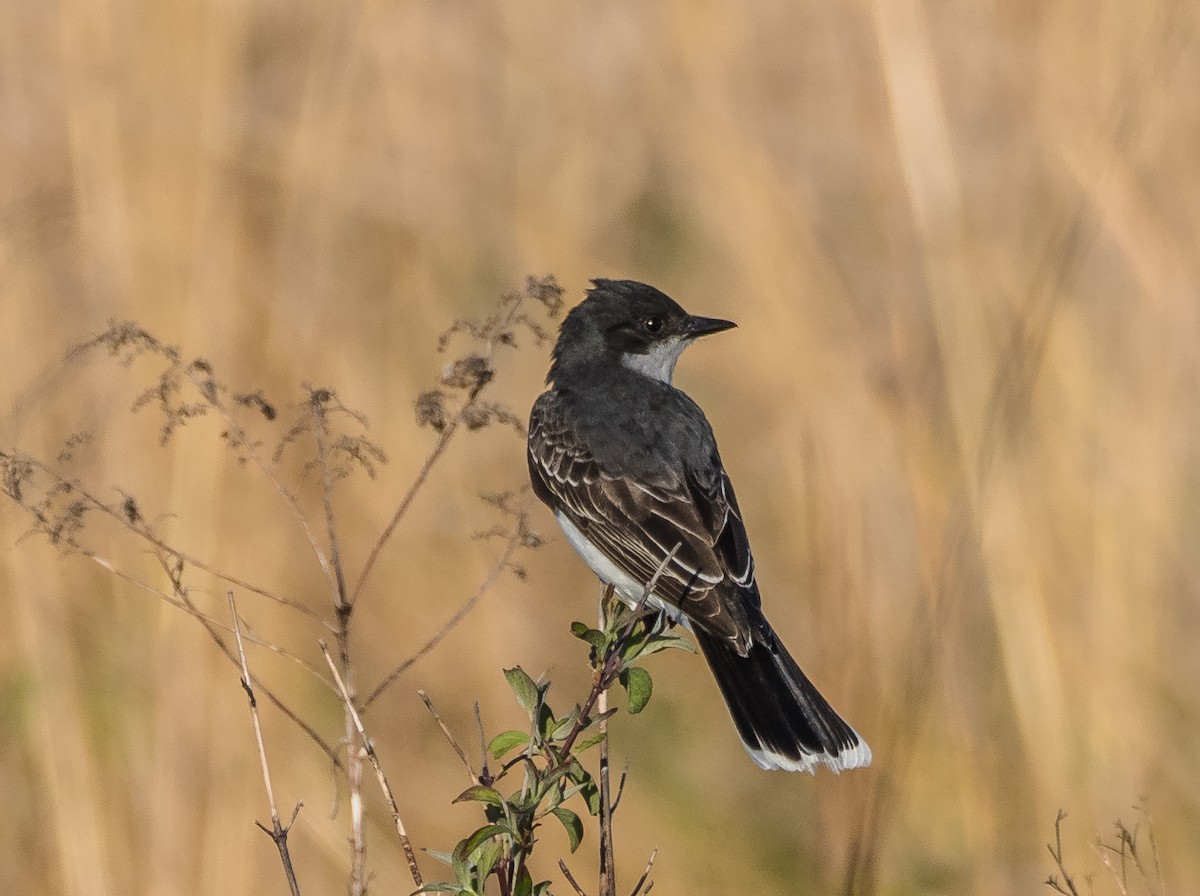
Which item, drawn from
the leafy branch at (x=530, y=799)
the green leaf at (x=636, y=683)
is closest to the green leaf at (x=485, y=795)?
the leafy branch at (x=530, y=799)

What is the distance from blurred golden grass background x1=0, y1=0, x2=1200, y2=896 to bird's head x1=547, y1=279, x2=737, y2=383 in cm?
26

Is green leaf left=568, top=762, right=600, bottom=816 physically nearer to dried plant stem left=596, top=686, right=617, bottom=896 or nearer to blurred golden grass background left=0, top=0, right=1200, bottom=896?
dried plant stem left=596, top=686, right=617, bottom=896

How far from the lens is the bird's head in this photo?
5.19 meters

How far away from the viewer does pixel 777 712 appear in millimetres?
4012

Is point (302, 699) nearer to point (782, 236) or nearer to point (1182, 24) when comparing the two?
point (782, 236)

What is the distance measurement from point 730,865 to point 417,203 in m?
2.91

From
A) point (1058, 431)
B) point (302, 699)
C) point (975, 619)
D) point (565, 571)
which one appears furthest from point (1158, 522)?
point (302, 699)

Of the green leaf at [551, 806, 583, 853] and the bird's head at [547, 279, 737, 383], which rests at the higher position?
the bird's head at [547, 279, 737, 383]

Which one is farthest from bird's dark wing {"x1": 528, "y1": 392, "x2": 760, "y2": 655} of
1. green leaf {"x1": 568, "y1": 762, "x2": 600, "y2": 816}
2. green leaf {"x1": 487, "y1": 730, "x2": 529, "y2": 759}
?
green leaf {"x1": 568, "y1": 762, "x2": 600, "y2": 816}

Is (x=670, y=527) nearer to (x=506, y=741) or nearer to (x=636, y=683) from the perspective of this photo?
(x=636, y=683)

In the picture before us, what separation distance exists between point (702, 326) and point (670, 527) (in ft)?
3.42

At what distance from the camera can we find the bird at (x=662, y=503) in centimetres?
400

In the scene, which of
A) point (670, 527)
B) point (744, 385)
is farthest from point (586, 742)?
point (744, 385)

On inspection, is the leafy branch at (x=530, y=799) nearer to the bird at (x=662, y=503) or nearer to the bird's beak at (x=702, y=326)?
the bird at (x=662, y=503)
